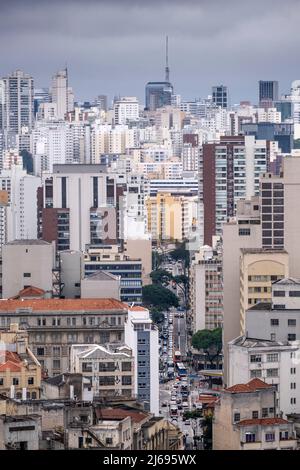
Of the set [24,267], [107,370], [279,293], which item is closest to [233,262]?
[24,267]

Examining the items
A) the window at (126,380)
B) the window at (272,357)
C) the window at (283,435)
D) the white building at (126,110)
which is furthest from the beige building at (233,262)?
the white building at (126,110)

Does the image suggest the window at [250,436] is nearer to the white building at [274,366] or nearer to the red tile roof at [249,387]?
the red tile roof at [249,387]

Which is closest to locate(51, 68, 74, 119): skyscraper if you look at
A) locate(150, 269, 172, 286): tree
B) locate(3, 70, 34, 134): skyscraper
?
locate(3, 70, 34, 134): skyscraper

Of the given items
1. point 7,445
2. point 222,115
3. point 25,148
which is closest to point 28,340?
point 7,445

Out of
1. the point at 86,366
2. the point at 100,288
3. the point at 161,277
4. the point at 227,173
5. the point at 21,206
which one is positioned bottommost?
the point at 86,366

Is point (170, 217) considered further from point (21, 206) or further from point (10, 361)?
point (10, 361)

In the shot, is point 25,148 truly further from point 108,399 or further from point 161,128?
point 108,399
